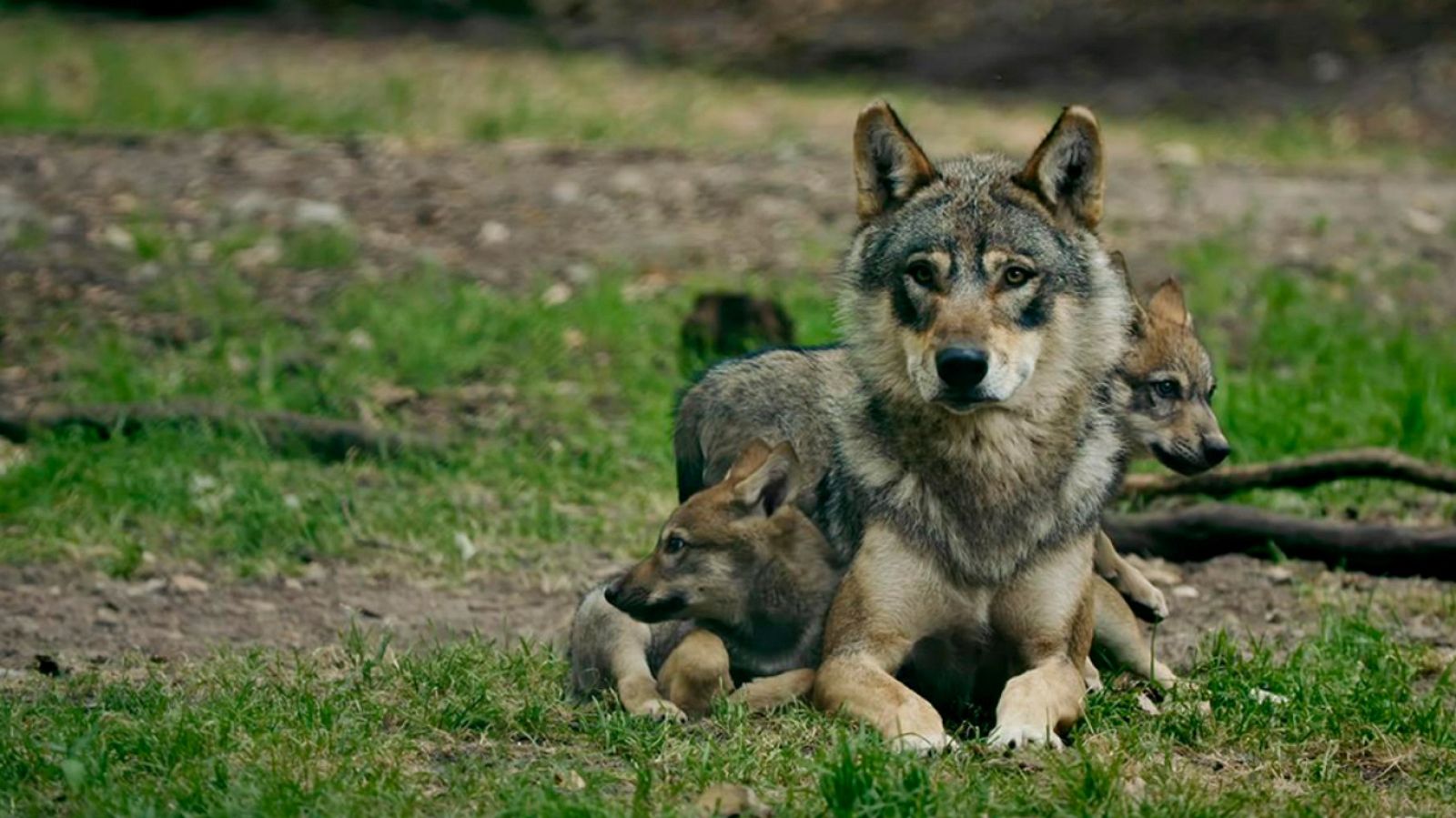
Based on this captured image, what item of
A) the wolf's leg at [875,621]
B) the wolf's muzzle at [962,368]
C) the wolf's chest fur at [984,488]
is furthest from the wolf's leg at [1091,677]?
the wolf's muzzle at [962,368]

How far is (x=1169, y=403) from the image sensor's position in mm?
6375

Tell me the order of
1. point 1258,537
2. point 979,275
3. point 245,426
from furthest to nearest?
point 245,426 → point 1258,537 → point 979,275

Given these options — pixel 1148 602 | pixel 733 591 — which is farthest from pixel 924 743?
pixel 1148 602

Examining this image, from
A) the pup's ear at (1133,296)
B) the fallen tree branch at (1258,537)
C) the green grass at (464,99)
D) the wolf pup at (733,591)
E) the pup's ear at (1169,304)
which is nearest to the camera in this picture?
the wolf pup at (733,591)

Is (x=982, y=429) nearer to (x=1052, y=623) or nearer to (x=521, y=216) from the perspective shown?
(x=1052, y=623)

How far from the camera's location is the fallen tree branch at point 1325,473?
771 centimetres

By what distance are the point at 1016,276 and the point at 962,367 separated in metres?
0.37

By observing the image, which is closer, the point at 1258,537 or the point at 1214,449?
the point at 1214,449

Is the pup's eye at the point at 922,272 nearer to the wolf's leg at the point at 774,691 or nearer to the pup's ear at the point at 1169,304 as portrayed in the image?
the wolf's leg at the point at 774,691

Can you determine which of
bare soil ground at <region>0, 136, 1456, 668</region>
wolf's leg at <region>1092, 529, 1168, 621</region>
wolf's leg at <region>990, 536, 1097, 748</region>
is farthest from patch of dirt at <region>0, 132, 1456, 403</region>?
wolf's leg at <region>990, 536, 1097, 748</region>

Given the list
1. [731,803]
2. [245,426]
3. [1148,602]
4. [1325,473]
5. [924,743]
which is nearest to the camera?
[731,803]

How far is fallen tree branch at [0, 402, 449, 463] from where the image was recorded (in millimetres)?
8586

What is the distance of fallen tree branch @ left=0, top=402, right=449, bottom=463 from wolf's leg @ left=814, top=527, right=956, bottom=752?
3.41 metres

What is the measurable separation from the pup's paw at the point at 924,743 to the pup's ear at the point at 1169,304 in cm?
193
